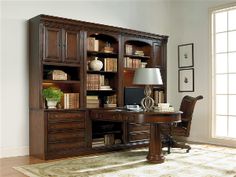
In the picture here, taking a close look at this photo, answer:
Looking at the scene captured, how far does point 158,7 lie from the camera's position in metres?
7.05

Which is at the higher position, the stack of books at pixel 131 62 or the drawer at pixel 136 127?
the stack of books at pixel 131 62

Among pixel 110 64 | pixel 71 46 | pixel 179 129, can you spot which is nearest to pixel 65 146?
pixel 71 46

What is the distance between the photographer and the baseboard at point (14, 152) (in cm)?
482

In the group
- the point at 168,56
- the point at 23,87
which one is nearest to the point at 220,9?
the point at 168,56

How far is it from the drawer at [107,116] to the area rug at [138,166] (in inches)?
24.1

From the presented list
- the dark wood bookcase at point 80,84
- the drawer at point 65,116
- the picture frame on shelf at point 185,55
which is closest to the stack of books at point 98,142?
the dark wood bookcase at point 80,84

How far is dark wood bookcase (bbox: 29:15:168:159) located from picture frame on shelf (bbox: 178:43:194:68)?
42.6 inches

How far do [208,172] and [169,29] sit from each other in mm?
4179

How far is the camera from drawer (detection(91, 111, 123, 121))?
4.73 m

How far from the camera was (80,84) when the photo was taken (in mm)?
5156

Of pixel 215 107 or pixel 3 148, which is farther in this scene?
pixel 215 107

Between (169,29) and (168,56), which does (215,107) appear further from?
(169,29)

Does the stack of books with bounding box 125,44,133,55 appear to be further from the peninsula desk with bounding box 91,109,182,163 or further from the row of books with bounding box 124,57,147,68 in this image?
the peninsula desk with bounding box 91,109,182,163

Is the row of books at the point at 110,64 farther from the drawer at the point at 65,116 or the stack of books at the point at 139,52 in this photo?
the drawer at the point at 65,116
